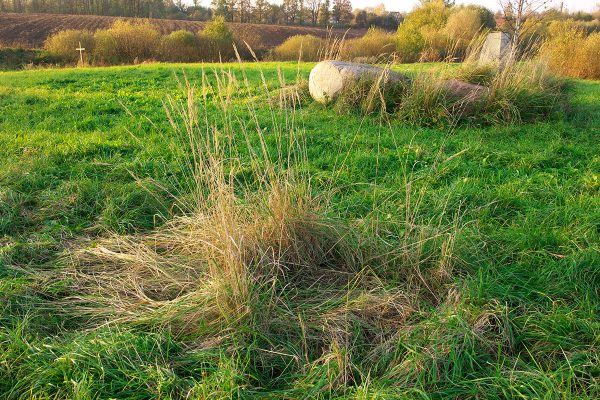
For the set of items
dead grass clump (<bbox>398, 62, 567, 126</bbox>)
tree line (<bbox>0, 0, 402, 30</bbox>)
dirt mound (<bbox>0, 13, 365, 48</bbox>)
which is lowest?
dead grass clump (<bbox>398, 62, 567, 126</bbox>)

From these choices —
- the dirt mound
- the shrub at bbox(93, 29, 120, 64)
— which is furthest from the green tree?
the shrub at bbox(93, 29, 120, 64)

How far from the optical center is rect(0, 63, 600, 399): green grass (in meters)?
1.97

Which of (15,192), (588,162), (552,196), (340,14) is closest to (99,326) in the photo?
(15,192)

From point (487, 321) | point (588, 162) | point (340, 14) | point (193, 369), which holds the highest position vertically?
point (340, 14)

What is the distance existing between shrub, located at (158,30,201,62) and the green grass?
23464mm

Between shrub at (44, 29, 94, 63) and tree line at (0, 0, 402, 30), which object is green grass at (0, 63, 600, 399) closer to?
shrub at (44, 29, 94, 63)

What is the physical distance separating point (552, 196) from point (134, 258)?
347 centimetres

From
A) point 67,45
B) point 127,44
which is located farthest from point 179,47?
point 67,45

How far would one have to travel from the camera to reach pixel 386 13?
144 ft

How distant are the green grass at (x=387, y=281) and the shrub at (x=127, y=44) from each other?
72.6 ft

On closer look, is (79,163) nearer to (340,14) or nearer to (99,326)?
(99,326)

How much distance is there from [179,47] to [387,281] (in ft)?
91.6

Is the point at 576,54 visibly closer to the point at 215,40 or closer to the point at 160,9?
the point at 215,40

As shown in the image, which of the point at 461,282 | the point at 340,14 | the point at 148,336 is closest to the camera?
the point at 148,336
